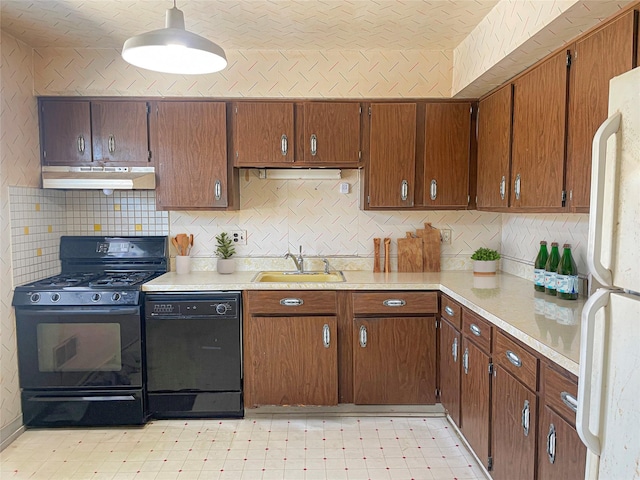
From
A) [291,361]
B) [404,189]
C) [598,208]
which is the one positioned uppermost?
[404,189]

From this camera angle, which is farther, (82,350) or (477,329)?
(82,350)

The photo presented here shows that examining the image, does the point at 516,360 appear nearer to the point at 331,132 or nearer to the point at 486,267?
the point at 486,267

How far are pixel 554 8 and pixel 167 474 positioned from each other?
290 centimetres

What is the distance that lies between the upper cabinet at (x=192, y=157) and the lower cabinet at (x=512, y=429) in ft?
6.91

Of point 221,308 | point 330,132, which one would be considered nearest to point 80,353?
point 221,308

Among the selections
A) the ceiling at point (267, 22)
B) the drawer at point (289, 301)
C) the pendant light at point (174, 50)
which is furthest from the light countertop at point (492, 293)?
the ceiling at point (267, 22)

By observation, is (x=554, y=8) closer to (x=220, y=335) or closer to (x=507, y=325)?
(x=507, y=325)

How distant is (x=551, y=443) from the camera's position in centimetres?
154

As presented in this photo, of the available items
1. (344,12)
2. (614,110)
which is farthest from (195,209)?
Answer: (614,110)

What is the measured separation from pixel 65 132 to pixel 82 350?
1503 mm

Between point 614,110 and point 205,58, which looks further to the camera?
point 205,58

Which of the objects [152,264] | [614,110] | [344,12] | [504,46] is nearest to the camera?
[614,110]

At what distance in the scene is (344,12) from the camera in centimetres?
238

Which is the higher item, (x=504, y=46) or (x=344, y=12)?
(x=344, y=12)
